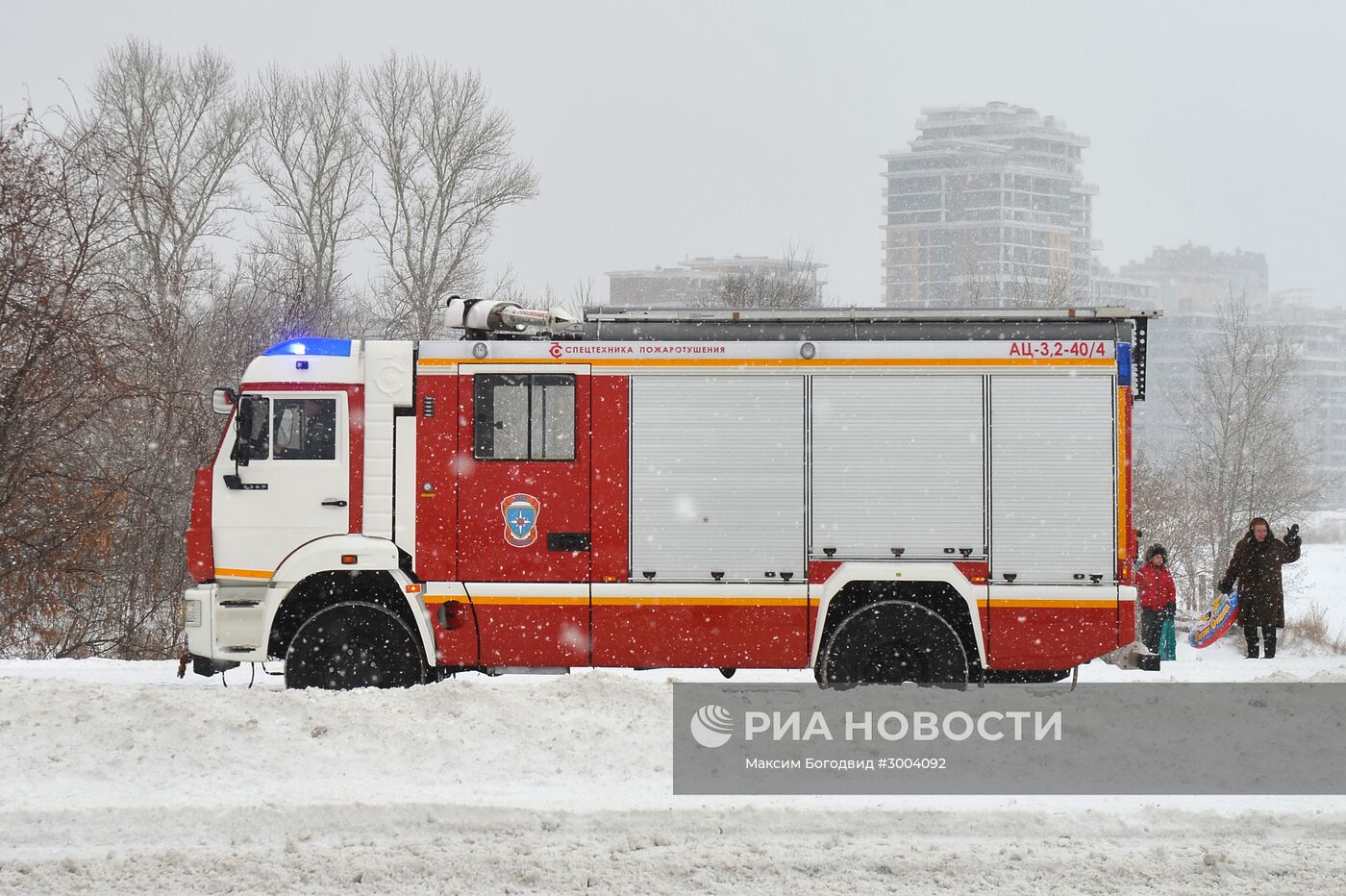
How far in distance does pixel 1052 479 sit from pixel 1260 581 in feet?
18.6

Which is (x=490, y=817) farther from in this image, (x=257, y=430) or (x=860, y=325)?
(x=860, y=325)

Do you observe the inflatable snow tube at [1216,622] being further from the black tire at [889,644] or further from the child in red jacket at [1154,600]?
the black tire at [889,644]

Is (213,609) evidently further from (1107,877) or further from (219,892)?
(1107,877)

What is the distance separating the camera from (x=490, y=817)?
279 inches

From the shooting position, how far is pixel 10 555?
15609mm

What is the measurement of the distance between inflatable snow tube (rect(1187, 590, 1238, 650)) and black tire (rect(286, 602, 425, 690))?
30.4ft

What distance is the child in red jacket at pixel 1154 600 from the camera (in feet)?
48.1

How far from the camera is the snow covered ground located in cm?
629

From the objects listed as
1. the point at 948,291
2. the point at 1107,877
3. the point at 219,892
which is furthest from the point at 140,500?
the point at 948,291

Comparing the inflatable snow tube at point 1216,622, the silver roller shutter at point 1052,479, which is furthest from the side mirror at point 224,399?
the inflatable snow tube at point 1216,622

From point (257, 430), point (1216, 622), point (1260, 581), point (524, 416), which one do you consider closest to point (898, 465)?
point (524, 416)

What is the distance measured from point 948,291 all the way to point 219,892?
122285mm

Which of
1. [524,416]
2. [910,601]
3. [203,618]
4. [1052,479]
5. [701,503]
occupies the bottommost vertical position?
[203,618]

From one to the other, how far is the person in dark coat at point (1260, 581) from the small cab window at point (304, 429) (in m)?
9.59
